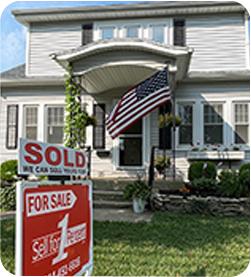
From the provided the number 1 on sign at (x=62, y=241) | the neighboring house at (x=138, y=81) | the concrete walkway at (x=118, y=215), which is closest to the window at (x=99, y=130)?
the neighboring house at (x=138, y=81)

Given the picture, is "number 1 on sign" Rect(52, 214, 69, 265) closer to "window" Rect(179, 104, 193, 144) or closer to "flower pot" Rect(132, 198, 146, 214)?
"flower pot" Rect(132, 198, 146, 214)

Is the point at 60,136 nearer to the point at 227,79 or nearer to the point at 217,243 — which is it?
the point at 227,79

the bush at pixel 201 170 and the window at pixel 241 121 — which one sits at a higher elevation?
the window at pixel 241 121

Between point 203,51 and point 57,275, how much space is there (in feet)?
33.5

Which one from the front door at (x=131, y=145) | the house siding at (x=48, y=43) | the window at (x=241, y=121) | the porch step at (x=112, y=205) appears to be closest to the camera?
the porch step at (x=112, y=205)

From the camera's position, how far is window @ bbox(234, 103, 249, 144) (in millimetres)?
10562

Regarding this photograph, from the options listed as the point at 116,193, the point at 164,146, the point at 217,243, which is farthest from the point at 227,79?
the point at 217,243

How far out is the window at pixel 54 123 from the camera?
11477 mm

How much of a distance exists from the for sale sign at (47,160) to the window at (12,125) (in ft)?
29.8

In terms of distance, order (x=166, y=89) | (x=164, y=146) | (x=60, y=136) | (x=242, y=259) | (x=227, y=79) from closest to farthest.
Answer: (x=242, y=259), (x=166, y=89), (x=164, y=146), (x=227, y=79), (x=60, y=136)

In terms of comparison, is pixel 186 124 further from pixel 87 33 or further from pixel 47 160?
pixel 47 160

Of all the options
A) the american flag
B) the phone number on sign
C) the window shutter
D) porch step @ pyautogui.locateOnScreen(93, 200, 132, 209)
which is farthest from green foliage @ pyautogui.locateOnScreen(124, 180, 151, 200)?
the phone number on sign

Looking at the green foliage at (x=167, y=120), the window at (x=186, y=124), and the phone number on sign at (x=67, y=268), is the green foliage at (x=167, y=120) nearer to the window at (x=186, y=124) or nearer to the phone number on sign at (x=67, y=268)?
the window at (x=186, y=124)

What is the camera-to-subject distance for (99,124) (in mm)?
11109
